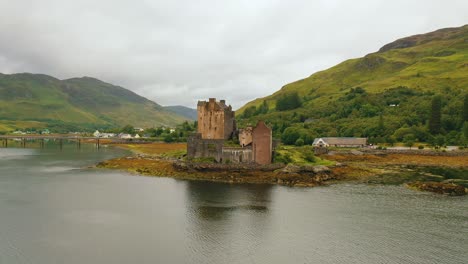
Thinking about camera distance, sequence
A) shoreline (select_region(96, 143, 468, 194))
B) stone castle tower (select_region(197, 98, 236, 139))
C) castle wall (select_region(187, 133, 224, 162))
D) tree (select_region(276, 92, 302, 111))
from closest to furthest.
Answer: shoreline (select_region(96, 143, 468, 194)) → castle wall (select_region(187, 133, 224, 162)) → stone castle tower (select_region(197, 98, 236, 139)) → tree (select_region(276, 92, 302, 111))

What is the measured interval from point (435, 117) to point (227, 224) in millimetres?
100030

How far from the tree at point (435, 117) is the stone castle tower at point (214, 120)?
70230mm

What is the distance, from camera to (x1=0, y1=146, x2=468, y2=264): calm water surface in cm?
2967

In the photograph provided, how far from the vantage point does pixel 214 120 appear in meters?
80.1

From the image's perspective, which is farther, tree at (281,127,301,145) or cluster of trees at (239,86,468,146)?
tree at (281,127,301,145)

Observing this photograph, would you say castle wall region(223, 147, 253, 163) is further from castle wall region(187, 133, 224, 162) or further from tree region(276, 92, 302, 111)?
tree region(276, 92, 302, 111)

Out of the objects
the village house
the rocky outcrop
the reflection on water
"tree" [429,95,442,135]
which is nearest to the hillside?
"tree" [429,95,442,135]

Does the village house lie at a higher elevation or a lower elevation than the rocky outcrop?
higher

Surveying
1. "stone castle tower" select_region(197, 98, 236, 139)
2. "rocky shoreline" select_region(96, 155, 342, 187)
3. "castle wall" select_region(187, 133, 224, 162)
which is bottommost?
"rocky shoreline" select_region(96, 155, 342, 187)

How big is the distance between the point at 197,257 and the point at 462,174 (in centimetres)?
6360

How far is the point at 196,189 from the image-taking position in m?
55.6

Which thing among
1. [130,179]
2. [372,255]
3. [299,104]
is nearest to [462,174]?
[372,255]

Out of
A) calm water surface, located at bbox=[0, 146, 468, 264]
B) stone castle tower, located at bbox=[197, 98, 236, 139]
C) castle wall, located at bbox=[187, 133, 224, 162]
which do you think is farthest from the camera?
stone castle tower, located at bbox=[197, 98, 236, 139]

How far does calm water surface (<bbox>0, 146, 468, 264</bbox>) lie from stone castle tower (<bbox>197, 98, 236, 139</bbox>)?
22670 millimetres
